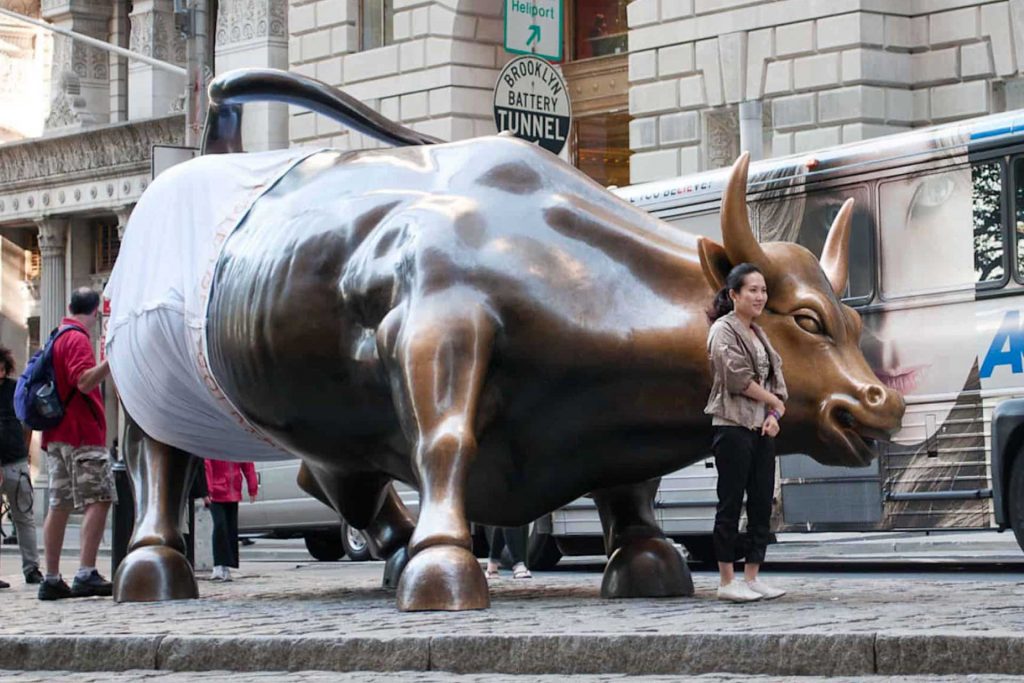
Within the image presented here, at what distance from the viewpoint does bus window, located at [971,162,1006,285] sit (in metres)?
14.7

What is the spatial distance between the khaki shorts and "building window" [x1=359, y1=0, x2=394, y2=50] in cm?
1921

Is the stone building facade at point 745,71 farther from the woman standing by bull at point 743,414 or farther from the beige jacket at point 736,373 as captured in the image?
the beige jacket at point 736,373

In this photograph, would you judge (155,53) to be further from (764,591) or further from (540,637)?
(540,637)

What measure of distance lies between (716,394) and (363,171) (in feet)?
6.95

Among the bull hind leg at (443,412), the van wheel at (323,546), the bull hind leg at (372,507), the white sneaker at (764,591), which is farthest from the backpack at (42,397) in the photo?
the van wheel at (323,546)

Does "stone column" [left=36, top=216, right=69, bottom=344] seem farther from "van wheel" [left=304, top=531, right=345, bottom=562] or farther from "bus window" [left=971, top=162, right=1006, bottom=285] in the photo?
"bus window" [left=971, top=162, right=1006, bottom=285]

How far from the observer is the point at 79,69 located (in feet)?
130

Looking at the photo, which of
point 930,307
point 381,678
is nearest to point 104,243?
point 930,307

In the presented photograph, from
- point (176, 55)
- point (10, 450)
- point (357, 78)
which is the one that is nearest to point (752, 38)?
point (357, 78)

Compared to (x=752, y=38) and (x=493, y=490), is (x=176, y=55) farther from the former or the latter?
(x=493, y=490)

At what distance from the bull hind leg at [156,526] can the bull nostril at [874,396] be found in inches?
141

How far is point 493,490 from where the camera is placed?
374 inches

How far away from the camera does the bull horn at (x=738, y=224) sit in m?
8.84

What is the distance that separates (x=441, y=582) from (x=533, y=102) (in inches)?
252
